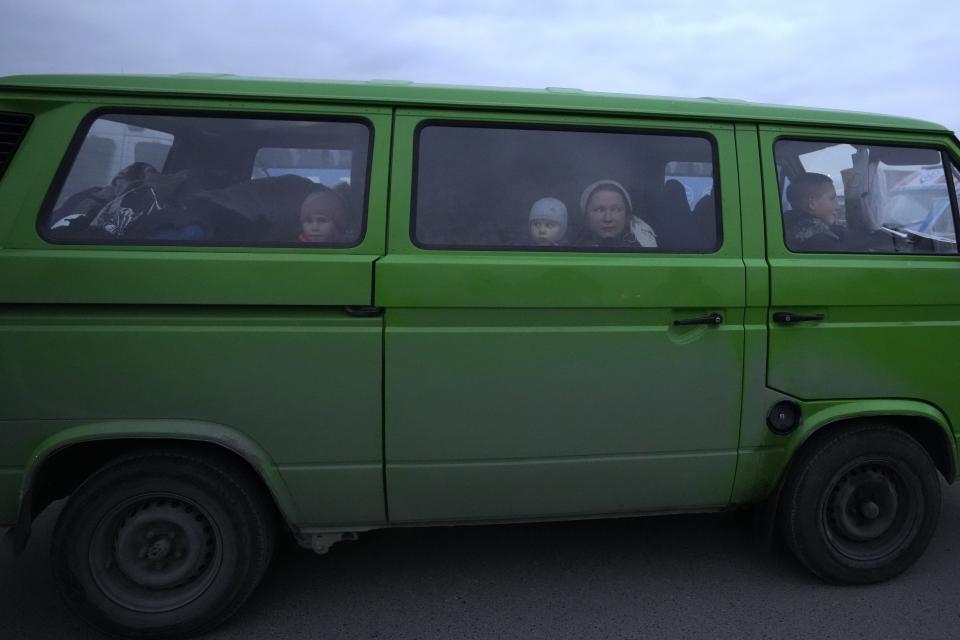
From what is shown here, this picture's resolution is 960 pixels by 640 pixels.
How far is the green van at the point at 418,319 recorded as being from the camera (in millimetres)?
2637

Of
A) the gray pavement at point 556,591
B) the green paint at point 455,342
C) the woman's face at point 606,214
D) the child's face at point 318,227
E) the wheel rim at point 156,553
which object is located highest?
the woman's face at point 606,214

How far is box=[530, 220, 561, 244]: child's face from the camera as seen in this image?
289 cm

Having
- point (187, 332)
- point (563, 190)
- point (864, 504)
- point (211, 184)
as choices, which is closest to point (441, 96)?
point (563, 190)

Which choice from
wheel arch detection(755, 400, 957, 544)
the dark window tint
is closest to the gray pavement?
wheel arch detection(755, 400, 957, 544)

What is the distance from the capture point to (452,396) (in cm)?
281

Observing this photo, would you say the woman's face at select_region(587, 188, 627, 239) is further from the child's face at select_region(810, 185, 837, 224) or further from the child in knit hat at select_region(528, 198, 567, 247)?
the child's face at select_region(810, 185, 837, 224)

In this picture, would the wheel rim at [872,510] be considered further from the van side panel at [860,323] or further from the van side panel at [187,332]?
the van side panel at [187,332]

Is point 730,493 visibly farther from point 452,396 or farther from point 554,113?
point 554,113

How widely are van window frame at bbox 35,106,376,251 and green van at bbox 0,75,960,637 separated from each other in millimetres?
10

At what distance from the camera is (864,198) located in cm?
323

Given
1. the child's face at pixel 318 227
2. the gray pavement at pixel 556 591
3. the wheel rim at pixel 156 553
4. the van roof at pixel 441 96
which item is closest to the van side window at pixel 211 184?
the child's face at pixel 318 227

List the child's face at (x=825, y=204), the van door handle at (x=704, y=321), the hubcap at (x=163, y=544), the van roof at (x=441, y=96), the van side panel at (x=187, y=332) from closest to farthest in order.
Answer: the van side panel at (x=187, y=332), the van roof at (x=441, y=96), the hubcap at (x=163, y=544), the van door handle at (x=704, y=321), the child's face at (x=825, y=204)

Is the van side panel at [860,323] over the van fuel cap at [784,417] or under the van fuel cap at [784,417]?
over

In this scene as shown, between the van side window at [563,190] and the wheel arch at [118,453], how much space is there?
107cm
